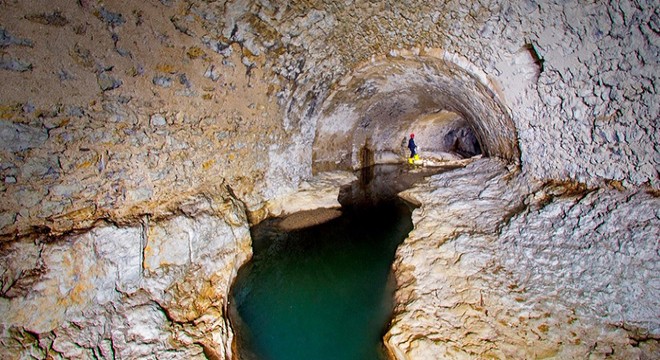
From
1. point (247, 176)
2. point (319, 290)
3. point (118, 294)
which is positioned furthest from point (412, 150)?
point (118, 294)

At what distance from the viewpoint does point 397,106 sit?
9828mm

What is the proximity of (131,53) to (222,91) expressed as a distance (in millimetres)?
1387

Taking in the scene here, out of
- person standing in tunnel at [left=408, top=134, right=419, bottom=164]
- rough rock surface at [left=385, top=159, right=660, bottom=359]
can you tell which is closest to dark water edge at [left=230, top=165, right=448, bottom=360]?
rough rock surface at [left=385, top=159, right=660, bottom=359]

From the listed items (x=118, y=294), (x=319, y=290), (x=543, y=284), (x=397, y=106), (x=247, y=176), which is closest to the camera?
(x=118, y=294)

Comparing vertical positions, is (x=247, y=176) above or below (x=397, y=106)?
below

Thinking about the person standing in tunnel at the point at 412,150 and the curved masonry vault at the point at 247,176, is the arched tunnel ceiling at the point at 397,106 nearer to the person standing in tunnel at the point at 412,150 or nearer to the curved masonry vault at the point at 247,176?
the curved masonry vault at the point at 247,176

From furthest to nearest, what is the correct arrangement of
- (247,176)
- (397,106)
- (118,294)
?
(397,106) < (247,176) < (118,294)

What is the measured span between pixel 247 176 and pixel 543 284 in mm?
4617

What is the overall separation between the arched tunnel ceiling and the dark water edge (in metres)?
2.76

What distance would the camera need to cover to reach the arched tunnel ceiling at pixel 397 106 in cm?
588

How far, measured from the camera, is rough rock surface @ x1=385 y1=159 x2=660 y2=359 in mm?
2455

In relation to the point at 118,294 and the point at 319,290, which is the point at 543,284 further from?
the point at 118,294

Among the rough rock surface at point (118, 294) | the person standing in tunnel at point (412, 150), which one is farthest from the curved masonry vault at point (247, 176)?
the person standing in tunnel at point (412, 150)

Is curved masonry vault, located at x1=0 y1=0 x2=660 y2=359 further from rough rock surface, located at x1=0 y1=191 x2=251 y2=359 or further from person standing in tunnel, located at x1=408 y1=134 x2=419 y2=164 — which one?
person standing in tunnel, located at x1=408 y1=134 x2=419 y2=164
